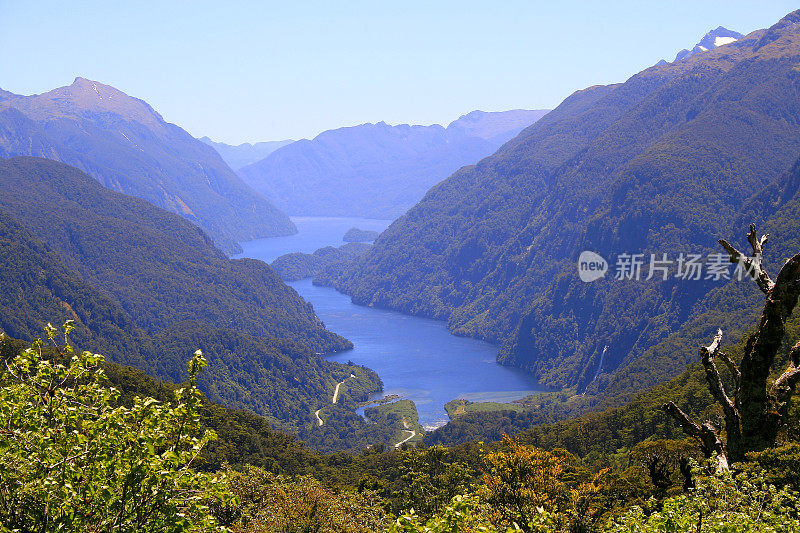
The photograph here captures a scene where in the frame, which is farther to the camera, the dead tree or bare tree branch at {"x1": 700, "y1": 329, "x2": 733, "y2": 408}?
bare tree branch at {"x1": 700, "y1": 329, "x2": 733, "y2": 408}

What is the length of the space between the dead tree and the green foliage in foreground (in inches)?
472

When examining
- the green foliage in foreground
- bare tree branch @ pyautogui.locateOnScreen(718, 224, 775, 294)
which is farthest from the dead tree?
the green foliage in foreground

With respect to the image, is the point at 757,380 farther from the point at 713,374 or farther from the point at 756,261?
the point at 756,261

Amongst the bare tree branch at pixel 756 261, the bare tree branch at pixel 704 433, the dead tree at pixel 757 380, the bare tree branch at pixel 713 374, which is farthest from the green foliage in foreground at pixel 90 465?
the bare tree branch at pixel 756 261

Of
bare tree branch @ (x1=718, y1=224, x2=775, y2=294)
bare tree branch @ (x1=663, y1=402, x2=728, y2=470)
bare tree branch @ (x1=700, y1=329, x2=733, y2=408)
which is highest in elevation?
bare tree branch @ (x1=718, y1=224, x2=775, y2=294)

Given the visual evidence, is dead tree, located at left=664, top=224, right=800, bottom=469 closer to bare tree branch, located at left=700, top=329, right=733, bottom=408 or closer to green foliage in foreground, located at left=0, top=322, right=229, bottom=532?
bare tree branch, located at left=700, top=329, right=733, bottom=408

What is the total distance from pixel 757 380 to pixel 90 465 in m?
15.3

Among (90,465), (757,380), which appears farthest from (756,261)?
(90,465)

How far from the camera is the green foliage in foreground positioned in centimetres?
1063

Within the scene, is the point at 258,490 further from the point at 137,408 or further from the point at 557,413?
the point at 557,413

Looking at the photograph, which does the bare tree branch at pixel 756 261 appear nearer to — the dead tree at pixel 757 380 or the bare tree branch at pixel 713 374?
the dead tree at pixel 757 380

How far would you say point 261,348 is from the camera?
190000 millimetres

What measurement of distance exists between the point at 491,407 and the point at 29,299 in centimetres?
12240

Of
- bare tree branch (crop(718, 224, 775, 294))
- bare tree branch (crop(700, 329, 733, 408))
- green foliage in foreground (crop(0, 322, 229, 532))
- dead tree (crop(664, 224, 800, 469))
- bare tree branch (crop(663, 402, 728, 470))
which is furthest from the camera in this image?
bare tree branch (crop(663, 402, 728, 470))
